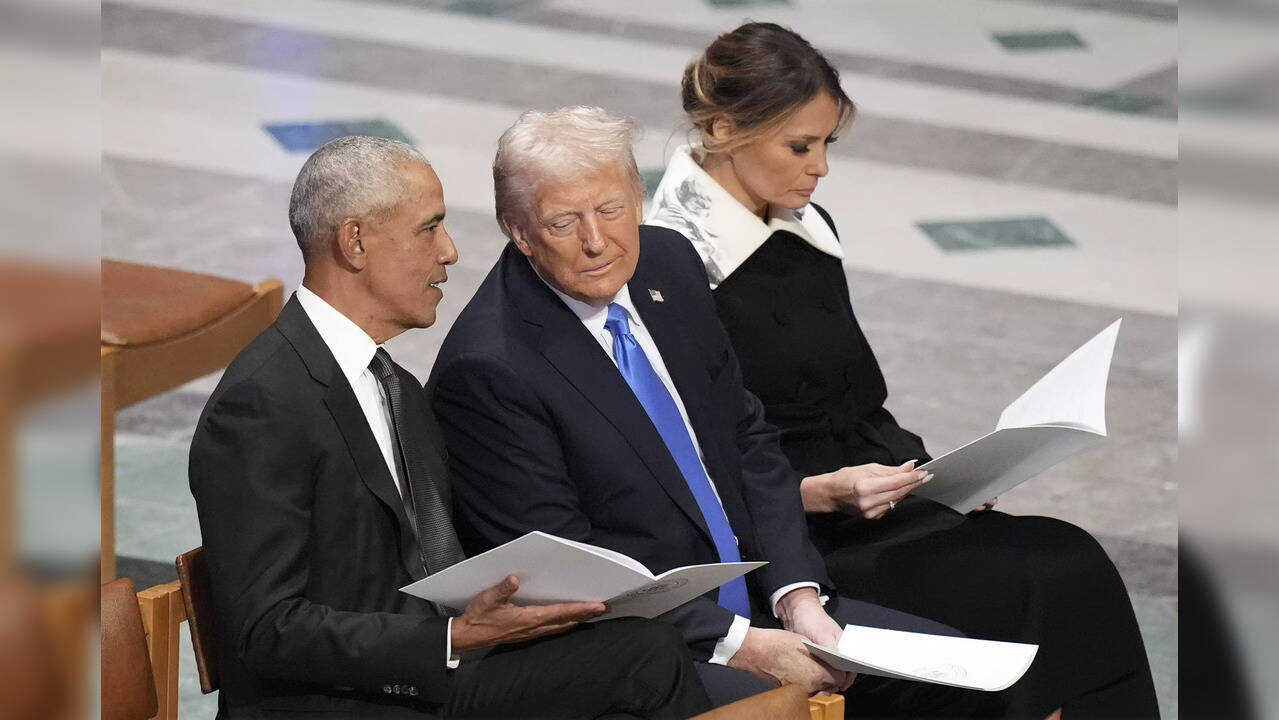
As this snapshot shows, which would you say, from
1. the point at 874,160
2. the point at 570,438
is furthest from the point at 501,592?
the point at 874,160

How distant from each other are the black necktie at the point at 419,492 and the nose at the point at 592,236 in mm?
340

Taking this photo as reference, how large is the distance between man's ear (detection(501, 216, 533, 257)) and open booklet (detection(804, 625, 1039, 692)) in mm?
673

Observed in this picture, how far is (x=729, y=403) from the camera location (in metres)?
2.51

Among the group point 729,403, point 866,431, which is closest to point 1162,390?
point 866,431

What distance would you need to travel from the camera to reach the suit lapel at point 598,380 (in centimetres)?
224

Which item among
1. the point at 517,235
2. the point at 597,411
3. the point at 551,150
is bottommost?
the point at 597,411

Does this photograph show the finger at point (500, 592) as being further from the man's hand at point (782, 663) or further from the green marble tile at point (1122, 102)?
the green marble tile at point (1122, 102)

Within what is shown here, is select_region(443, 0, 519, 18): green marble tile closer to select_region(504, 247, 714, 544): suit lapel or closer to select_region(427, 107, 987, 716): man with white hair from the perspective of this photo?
select_region(427, 107, 987, 716): man with white hair

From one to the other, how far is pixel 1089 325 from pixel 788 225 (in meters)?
2.60

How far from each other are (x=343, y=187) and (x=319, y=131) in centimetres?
454

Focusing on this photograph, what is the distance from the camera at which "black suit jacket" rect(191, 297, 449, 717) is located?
1.86 meters

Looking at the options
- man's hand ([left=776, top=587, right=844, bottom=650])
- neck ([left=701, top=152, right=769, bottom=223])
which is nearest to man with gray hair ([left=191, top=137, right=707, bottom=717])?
man's hand ([left=776, top=587, right=844, bottom=650])

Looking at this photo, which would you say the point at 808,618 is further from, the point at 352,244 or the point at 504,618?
the point at 352,244

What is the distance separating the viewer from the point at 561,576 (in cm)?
186
